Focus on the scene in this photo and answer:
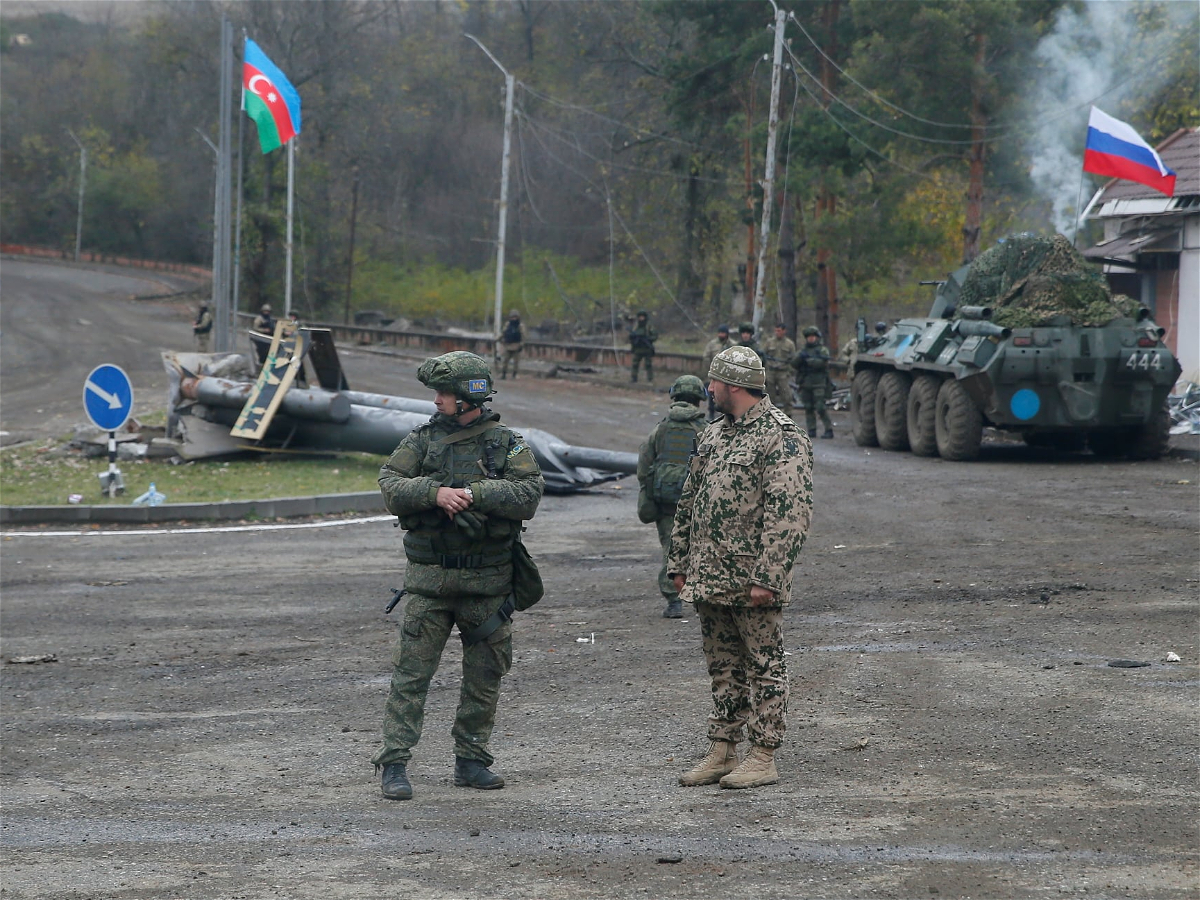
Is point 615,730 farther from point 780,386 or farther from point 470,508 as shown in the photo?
point 780,386

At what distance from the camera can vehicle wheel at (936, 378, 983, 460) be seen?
18.9 meters

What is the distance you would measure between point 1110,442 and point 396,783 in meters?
16.0

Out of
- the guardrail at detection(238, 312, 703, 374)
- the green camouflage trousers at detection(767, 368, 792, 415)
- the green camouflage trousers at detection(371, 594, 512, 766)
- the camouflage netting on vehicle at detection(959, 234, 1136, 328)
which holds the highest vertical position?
the camouflage netting on vehicle at detection(959, 234, 1136, 328)

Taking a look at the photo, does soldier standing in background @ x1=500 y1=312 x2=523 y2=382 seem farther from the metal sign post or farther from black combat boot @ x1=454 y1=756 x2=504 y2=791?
black combat boot @ x1=454 y1=756 x2=504 y2=791

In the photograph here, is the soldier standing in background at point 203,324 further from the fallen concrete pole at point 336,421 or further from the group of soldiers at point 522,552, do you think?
the group of soldiers at point 522,552

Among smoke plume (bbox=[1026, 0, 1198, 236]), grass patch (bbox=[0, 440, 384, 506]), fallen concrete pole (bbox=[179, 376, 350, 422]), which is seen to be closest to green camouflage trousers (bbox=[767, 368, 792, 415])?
grass patch (bbox=[0, 440, 384, 506])

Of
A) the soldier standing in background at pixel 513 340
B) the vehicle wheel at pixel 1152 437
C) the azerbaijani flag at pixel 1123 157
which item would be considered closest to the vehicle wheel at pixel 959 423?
the vehicle wheel at pixel 1152 437

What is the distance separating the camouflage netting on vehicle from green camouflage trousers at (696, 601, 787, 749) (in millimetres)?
13621

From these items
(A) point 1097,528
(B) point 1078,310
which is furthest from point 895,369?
(A) point 1097,528

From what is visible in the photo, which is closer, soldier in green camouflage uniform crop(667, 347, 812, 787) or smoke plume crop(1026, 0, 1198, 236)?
soldier in green camouflage uniform crop(667, 347, 812, 787)

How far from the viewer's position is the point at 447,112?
80.4 m

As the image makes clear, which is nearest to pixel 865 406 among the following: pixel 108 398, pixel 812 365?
pixel 812 365

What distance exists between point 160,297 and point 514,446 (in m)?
58.4

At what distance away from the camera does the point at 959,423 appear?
62.3 ft
